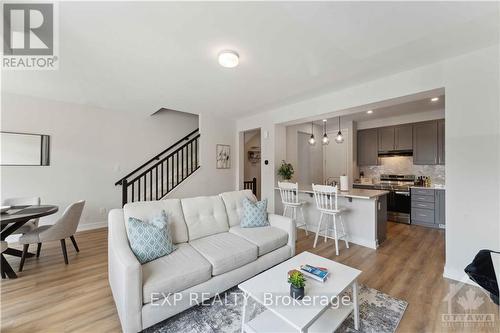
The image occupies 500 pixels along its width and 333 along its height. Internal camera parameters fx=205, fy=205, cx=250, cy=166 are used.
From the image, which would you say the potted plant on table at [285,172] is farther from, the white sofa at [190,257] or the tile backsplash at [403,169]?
the tile backsplash at [403,169]

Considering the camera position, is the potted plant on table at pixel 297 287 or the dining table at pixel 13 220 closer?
the potted plant on table at pixel 297 287

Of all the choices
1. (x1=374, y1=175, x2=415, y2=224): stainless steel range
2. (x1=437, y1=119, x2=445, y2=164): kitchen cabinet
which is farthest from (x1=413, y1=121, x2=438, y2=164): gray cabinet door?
(x1=374, y1=175, x2=415, y2=224): stainless steel range

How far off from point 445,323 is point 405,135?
14.3ft

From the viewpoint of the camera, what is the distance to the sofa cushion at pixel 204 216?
244cm

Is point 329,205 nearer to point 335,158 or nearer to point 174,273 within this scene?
point 174,273

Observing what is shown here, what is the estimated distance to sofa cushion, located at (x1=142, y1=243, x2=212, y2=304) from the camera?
1567 millimetres

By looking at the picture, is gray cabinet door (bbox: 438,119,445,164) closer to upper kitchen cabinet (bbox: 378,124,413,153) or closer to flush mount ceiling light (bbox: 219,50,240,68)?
upper kitchen cabinet (bbox: 378,124,413,153)

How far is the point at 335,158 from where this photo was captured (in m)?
6.00

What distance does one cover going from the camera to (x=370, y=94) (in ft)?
10.0

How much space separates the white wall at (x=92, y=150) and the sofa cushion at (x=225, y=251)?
94.1 inches

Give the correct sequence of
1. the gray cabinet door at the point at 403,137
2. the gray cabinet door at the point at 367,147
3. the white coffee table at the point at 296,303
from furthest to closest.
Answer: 1. the gray cabinet door at the point at 367,147
2. the gray cabinet door at the point at 403,137
3. the white coffee table at the point at 296,303

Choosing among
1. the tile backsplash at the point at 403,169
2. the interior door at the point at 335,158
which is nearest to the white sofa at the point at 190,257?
the interior door at the point at 335,158

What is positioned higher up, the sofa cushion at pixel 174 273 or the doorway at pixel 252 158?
the doorway at pixel 252 158

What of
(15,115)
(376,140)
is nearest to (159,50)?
(15,115)
